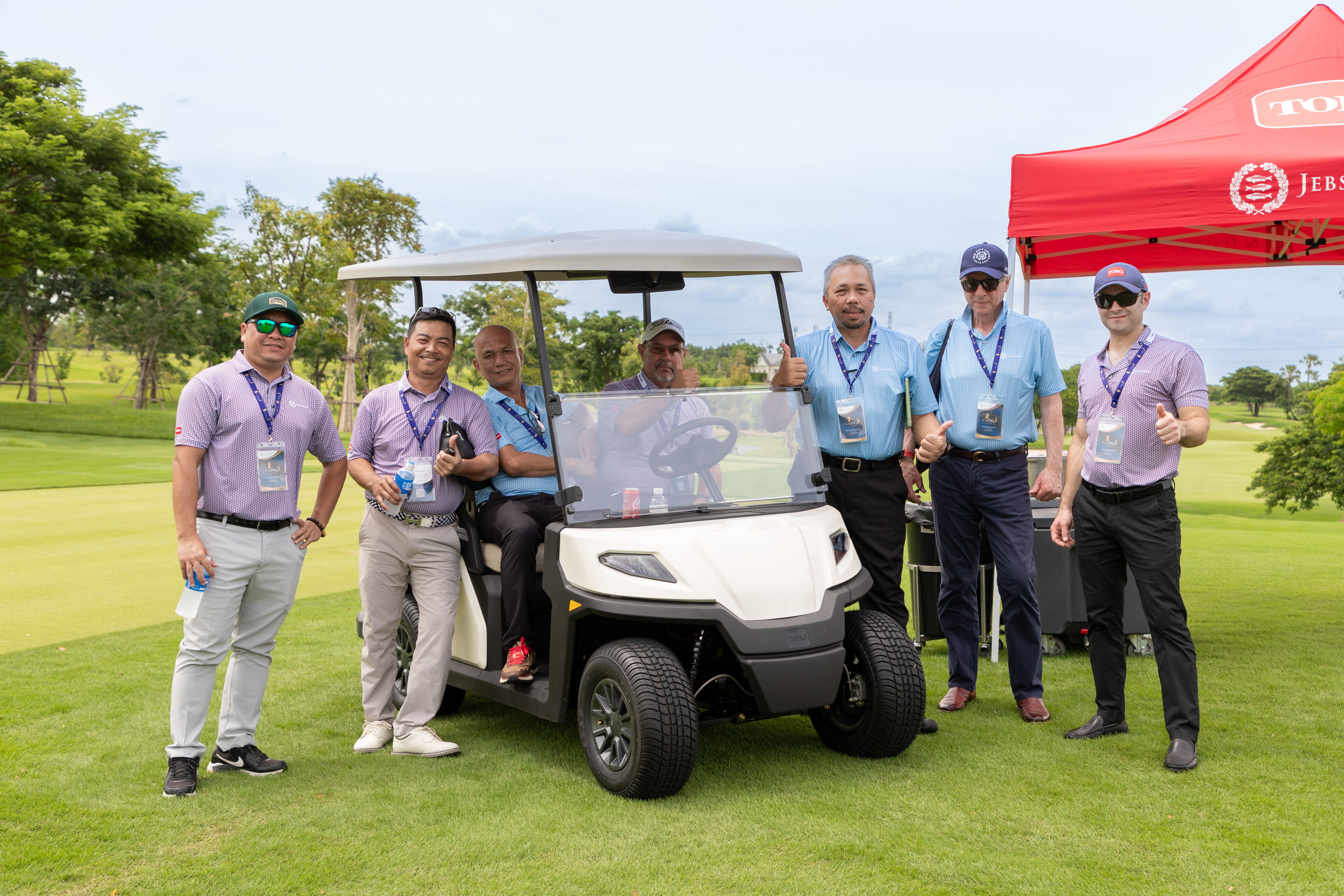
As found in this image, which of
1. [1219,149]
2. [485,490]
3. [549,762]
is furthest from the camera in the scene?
[1219,149]

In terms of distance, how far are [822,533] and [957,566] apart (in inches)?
49.4

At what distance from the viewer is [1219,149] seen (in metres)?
5.20

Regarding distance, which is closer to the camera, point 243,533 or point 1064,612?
point 243,533

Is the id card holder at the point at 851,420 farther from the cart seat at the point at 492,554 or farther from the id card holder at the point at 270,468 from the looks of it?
the id card holder at the point at 270,468

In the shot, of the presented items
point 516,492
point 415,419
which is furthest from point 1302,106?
point 415,419

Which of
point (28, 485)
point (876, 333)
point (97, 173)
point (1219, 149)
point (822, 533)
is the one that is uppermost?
point (97, 173)

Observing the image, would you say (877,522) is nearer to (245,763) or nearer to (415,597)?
(415,597)

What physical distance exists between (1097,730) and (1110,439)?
3.99 ft

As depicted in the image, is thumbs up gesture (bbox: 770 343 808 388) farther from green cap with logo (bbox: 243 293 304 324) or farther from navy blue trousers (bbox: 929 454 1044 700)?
green cap with logo (bbox: 243 293 304 324)

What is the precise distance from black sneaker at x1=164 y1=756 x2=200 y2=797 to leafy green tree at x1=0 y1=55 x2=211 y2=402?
92.4 ft

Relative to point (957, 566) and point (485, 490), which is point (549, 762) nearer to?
point (485, 490)

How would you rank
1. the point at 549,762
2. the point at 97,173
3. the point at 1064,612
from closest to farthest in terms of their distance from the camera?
1. the point at 549,762
2. the point at 1064,612
3. the point at 97,173

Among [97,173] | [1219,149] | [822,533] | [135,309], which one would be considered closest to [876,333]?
[822,533]

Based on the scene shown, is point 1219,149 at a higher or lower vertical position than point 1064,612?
higher
